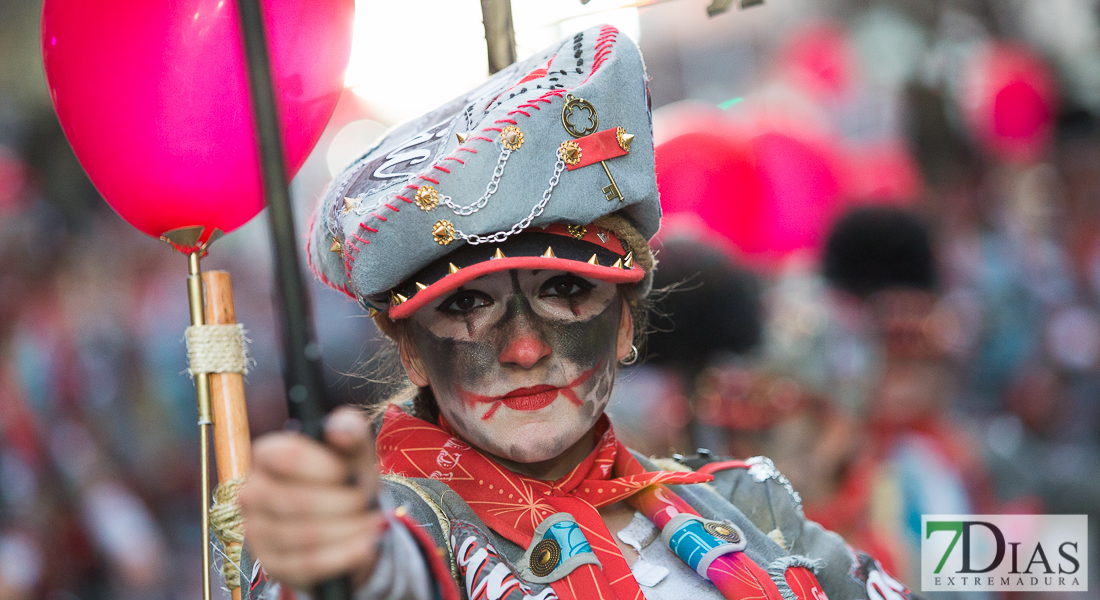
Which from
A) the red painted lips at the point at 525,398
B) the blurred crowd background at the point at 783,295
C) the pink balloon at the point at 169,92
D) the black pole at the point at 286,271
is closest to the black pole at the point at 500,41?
the blurred crowd background at the point at 783,295

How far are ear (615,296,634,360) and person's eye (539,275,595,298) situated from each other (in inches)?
7.9

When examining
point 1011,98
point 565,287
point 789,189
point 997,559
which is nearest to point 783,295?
point 789,189

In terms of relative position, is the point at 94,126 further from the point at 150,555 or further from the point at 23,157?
the point at 23,157

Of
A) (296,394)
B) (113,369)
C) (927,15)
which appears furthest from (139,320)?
(927,15)

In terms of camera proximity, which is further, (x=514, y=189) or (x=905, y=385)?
(x=905, y=385)

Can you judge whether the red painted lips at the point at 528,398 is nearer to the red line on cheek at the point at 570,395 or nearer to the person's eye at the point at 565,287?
the red line on cheek at the point at 570,395

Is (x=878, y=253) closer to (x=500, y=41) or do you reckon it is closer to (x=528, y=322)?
(x=500, y=41)

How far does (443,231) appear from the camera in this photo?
1413 mm

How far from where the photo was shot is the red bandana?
1.48 m

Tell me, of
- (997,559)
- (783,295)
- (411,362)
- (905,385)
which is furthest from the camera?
(783,295)

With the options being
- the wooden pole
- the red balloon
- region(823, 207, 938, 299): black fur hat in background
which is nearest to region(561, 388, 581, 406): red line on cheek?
the wooden pole

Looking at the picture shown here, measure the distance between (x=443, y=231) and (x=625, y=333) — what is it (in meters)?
0.52

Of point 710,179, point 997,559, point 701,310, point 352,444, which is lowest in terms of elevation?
point 997,559

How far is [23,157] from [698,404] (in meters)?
3.69
